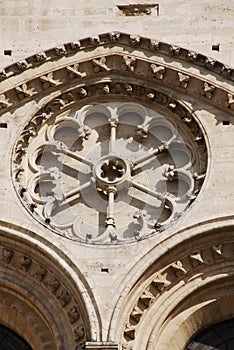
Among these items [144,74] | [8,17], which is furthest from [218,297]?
[8,17]

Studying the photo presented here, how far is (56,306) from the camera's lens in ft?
70.1

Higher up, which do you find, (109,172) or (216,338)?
(109,172)

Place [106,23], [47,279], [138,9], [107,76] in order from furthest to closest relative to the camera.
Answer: [138,9] < [106,23] < [107,76] < [47,279]

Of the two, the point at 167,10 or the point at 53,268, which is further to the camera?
the point at 167,10

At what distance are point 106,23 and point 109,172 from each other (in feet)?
8.34

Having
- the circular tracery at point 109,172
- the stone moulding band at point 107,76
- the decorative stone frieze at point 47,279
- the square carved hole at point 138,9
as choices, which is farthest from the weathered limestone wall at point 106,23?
the decorative stone frieze at point 47,279

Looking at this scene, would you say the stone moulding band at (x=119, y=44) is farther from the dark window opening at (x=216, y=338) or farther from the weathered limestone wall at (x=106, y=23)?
the dark window opening at (x=216, y=338)

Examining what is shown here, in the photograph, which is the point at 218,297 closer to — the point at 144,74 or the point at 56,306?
the point at 56,306

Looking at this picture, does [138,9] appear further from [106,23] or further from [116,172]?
[116,172]

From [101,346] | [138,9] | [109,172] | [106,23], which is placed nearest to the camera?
[101,346]

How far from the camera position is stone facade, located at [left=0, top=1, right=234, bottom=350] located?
2125 cm

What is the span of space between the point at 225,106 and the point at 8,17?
3.83 meters

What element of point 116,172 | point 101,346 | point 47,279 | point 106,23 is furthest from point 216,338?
point 106,23

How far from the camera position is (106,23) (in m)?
23.6
